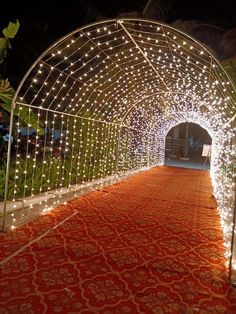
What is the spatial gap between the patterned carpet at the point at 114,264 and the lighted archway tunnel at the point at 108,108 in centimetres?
49

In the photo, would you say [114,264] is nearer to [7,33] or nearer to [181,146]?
[7,33]

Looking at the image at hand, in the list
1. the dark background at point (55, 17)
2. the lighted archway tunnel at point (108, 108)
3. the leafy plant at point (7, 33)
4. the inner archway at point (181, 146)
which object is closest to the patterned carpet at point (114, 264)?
the lighted archway tunnel at point (108, 108)

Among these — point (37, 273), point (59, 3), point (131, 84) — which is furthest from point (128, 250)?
point (59, 3)

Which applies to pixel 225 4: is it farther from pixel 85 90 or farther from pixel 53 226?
pixel 53 226

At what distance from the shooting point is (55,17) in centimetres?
1052

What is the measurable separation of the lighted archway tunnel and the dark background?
0.57m

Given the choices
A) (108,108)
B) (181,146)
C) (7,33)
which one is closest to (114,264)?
(7,33)

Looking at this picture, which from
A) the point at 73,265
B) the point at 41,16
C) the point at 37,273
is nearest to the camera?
the point at 37,273

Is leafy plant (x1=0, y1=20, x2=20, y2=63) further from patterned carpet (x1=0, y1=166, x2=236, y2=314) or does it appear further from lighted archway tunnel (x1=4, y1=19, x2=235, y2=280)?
patterned carpet (x1=0, y1=166, x2=236, y2=314)

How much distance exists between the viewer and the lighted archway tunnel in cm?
492

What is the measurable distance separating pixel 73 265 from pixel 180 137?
82.9ft

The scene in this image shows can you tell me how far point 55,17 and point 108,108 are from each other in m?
3.86

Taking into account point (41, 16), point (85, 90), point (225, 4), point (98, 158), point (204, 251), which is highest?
point (225, 4)

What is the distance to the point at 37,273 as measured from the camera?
283 cm
